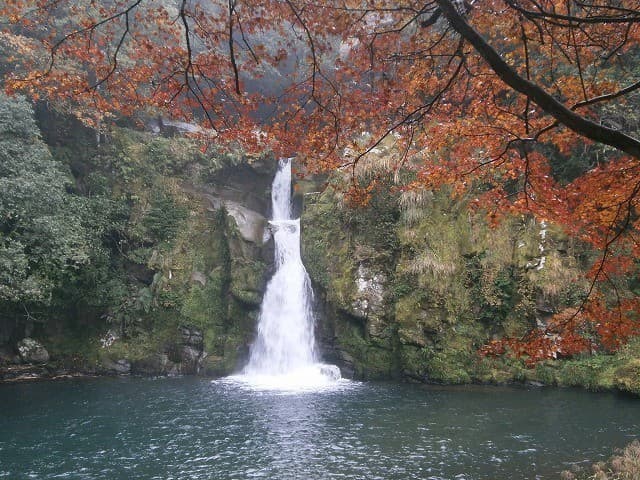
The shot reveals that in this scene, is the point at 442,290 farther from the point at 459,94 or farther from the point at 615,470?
the point at 615,470

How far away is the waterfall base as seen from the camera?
13.1 meters

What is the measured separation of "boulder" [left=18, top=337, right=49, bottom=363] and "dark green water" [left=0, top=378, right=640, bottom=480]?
1861mm

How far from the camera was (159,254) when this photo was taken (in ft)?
57.6

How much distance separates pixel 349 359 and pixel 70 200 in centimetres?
1132

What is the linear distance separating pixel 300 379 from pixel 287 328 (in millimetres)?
2472

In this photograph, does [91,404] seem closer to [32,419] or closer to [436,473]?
[32,419]

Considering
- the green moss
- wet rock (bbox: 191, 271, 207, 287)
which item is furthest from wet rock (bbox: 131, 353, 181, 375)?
Result: the green moss

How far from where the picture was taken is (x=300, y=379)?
14.3 metres

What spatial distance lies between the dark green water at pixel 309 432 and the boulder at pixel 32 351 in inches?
73.3

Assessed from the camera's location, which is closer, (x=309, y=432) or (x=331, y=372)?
(x=309, y=432)

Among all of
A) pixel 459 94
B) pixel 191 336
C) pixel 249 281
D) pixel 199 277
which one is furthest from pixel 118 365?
pixel 459 94

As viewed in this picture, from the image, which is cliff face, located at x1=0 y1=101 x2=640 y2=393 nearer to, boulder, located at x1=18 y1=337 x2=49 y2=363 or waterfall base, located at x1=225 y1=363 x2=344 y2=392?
boulder, located at x1=18 y1=337 x2=49 y2=363

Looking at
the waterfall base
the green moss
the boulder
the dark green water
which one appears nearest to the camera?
the dark green water

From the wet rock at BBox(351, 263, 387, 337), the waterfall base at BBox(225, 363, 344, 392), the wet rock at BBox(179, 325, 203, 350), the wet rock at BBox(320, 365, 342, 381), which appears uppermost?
the wet rock at BBox(351, 263, 387, 337)
